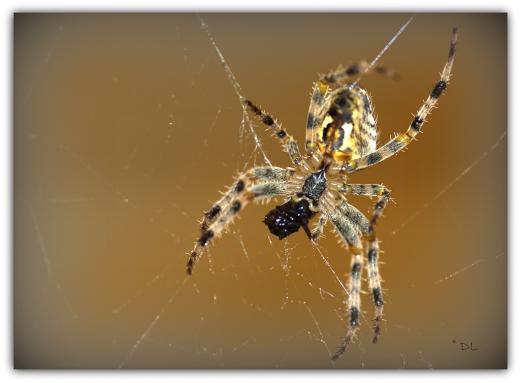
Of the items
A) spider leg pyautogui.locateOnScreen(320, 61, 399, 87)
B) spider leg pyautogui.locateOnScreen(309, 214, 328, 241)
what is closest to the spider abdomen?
spider leg pyautogui.locateOnScreen(309, 214, 328, 241)

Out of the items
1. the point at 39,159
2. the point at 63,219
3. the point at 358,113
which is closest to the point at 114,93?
the point at 39,159

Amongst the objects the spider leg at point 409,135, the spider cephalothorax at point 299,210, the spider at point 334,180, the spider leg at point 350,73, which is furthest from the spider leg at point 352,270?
the spider leg at point 350,73

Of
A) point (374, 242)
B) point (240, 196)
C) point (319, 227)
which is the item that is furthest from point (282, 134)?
point (374, 242)

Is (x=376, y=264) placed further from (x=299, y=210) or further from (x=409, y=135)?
(x=409, y=135)

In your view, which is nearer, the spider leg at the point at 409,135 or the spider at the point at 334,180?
the spider at the point at 334,180

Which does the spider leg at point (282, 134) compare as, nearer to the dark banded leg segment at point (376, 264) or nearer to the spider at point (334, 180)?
the spider at point (334, 180)

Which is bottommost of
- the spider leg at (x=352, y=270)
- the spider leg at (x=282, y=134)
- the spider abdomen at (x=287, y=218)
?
the spider leg at (x=352, y=270)

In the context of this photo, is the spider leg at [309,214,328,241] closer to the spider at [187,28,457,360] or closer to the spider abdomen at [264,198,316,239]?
the spider at [187,28,457,360]
